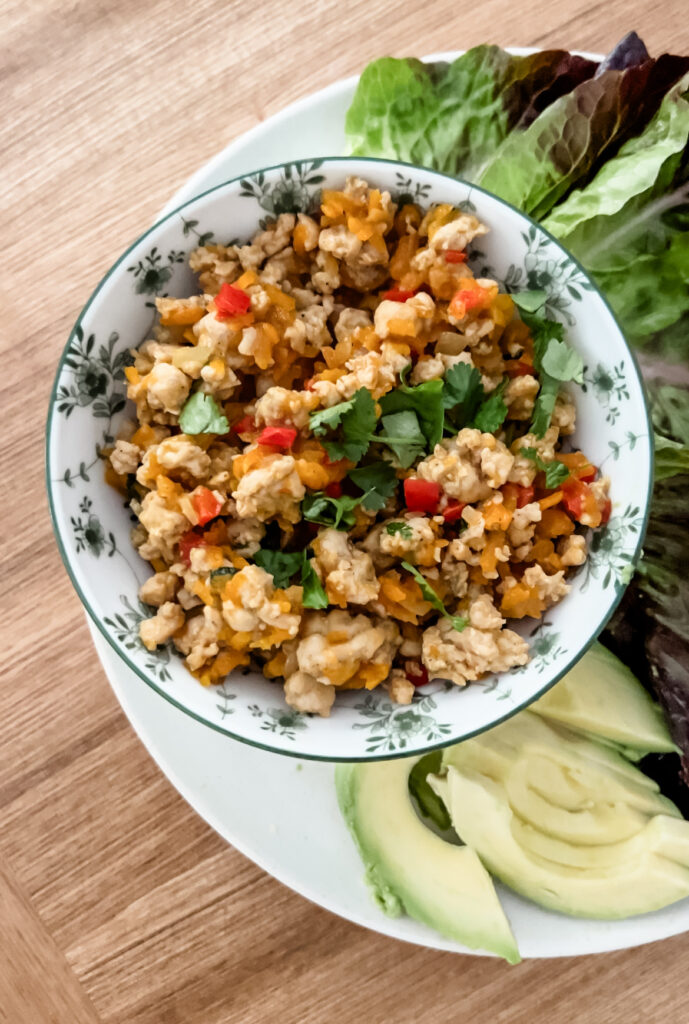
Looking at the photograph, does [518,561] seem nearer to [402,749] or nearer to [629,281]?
[402,749]

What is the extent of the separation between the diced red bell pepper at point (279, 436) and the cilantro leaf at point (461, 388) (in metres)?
0.29

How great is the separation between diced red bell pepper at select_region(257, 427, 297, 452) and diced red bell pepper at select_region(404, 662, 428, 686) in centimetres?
49

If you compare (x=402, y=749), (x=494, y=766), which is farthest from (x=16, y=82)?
(x=494, y=766)

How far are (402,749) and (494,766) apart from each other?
49cm

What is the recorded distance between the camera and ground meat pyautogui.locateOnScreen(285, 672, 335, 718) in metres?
1.59

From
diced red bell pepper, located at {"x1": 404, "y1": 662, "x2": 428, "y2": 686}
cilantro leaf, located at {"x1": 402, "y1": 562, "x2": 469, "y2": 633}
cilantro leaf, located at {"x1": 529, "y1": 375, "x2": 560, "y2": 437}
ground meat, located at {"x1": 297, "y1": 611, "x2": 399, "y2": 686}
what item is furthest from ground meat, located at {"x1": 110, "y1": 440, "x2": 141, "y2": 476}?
cilantro leaf, located at {"x1": 529, "y1": 375, "x2": 560, "y2": 437}

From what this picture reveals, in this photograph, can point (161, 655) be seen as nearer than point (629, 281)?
Yes

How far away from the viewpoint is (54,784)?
2.23m

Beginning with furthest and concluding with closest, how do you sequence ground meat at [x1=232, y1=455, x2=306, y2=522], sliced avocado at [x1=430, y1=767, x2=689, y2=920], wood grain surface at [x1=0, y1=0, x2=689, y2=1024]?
wood grain surface at [x1=0, y1=0, x2=689, y2=1024]
sliced avocado at [x1=430, y1=767, x2=689, y2=920]
ground meat at [x1=232, y1=455, x2=306, y2=522]

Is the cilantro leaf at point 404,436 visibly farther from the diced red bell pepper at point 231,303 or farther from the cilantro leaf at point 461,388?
the diced red bell pepper at point 231,303

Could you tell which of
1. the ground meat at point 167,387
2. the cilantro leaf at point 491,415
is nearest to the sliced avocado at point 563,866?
the cilantro leaf at point 491,415

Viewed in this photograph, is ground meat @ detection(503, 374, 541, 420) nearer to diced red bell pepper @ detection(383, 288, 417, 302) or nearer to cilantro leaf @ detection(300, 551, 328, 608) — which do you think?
diced red bell pepper @ detection(383, 288, 417, 302)

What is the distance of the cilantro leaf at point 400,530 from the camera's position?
5.05 feet

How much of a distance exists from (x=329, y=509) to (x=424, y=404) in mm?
262
